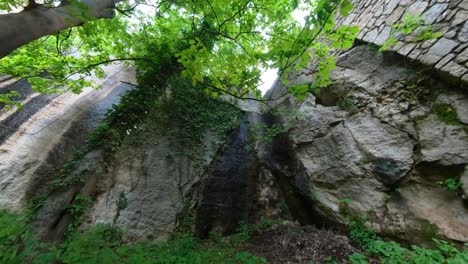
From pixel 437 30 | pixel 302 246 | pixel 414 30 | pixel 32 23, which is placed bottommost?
pixel 302 246

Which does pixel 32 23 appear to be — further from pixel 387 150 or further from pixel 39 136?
pixel 387 150

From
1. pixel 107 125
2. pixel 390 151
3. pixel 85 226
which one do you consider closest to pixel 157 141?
pixel 107 125

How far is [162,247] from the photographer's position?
3.72m

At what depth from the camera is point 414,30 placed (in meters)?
3.71

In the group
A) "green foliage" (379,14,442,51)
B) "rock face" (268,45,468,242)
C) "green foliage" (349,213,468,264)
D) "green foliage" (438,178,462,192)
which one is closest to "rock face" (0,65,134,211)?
"rock face" (268,45,468,242)

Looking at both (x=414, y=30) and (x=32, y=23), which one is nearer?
(x=32, y=23)

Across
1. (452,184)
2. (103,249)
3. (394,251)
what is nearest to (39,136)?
(103,249)

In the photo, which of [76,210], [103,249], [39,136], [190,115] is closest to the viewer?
[103,249]

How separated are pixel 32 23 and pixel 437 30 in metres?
5.66

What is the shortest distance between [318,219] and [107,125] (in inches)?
198

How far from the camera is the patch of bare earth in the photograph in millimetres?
3271

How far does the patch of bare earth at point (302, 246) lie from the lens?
3.27 metres

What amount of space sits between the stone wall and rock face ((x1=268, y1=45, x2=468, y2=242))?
313 millimetres

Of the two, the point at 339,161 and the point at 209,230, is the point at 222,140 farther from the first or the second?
the point at 339,161
